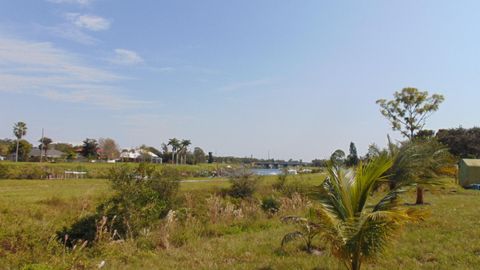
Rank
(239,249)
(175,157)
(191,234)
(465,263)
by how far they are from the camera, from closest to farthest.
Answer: (465,263) < (239,249) < (191,234) < (175,157)

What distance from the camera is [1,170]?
36688 millimetres

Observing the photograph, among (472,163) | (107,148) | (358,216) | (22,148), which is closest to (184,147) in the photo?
(107,148)

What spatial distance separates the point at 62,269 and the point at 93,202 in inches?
440

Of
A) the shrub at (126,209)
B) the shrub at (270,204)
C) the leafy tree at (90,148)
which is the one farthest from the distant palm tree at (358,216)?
the leafy tree at (90,148)

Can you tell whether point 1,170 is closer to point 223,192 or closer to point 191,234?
point 223,192

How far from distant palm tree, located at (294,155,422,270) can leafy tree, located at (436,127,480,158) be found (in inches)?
1904

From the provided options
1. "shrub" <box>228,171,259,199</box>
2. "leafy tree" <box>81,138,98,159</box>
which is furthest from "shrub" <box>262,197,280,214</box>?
"leafy tree" <box>81,138,98,159</box>

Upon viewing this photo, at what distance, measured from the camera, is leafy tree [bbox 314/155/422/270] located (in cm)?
528

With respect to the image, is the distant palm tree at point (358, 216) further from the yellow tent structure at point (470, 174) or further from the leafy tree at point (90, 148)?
the leafy tree at point (90, 148)

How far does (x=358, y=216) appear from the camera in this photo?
554 centimetres

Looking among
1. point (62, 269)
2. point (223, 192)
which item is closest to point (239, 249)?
point (62, 269)

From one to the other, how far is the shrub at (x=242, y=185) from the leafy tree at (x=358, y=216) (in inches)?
707

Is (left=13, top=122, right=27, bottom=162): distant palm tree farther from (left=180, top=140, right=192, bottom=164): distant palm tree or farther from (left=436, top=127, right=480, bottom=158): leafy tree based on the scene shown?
(left=436, top=127, right=480, bottom=158): leafy tree

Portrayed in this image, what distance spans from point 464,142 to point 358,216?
174 feet
